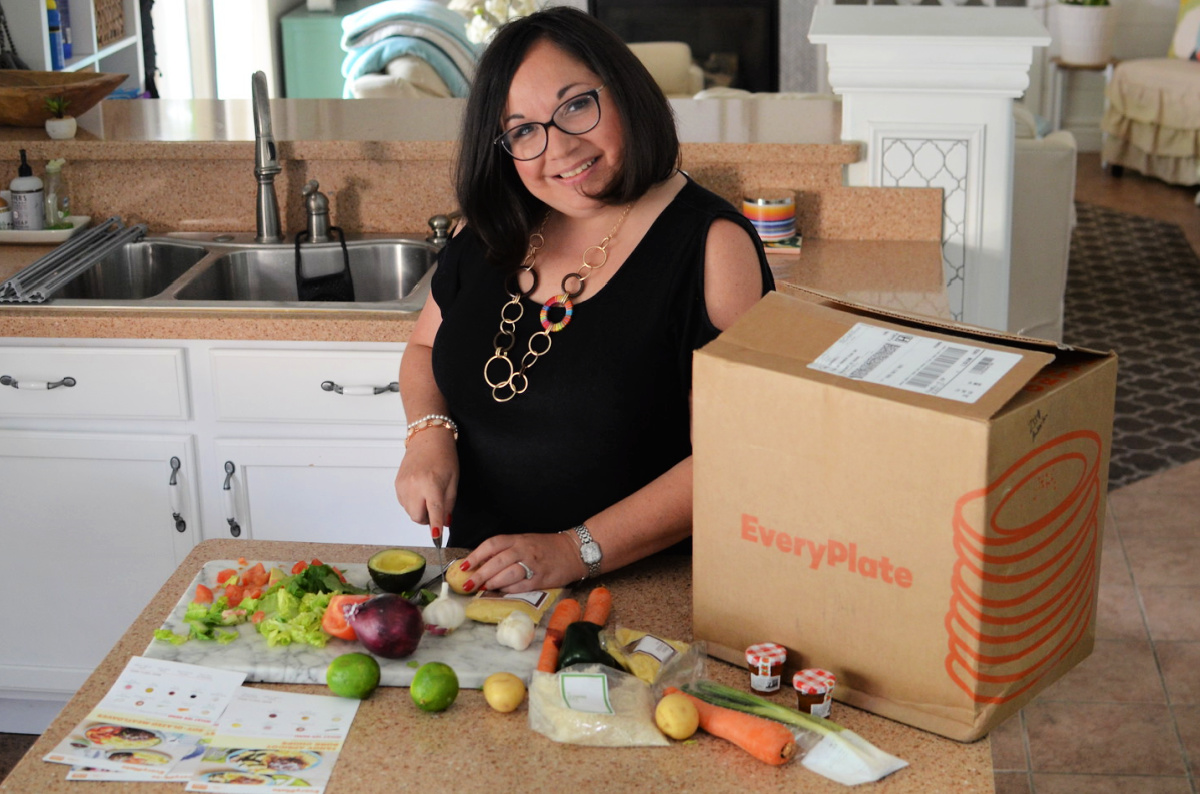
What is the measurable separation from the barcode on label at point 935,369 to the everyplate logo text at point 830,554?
15 centimetres

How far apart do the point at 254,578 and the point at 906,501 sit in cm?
69

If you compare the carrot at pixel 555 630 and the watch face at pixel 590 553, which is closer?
the carrot at pixel 555 630

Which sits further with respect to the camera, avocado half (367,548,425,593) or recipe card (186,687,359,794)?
avocado half (367,548,425,593)

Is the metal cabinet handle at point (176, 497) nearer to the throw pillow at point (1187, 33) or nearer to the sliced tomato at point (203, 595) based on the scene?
the sliced tomato at point (203, 595)

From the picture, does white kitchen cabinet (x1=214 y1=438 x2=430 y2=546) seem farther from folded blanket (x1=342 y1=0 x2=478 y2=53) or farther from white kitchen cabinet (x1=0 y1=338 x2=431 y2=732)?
folded blanket (x1=342 y1=0 x2=478 y2=53)

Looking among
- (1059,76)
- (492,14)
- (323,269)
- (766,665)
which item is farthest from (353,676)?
(1059,76)

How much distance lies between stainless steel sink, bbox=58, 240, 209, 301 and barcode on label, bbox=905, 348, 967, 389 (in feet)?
6.68

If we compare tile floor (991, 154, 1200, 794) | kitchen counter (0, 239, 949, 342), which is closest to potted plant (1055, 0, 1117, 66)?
tile floor (991, 154, 1200, 794)

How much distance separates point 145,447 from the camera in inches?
95.3

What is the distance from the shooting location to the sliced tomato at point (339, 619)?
1.25 metres

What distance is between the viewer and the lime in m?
1.14

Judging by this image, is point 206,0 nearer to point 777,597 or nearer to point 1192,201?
point 1192,201

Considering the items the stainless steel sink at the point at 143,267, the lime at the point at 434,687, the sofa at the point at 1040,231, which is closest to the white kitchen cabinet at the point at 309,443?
the stainless steel sink at the point at 143,267

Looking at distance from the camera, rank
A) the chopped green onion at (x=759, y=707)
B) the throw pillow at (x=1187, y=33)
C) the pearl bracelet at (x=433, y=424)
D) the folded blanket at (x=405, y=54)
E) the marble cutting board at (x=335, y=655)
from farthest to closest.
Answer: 1. the throw pillow at (x=1187, y=33)
2. the folded blanket at (x=405, y=54)
3. the pearl bracelet at (x=433, y=424)
4. the marble cutting board at (x=335, y=655)
5. the chopped green onion at (x=759, y=707)
